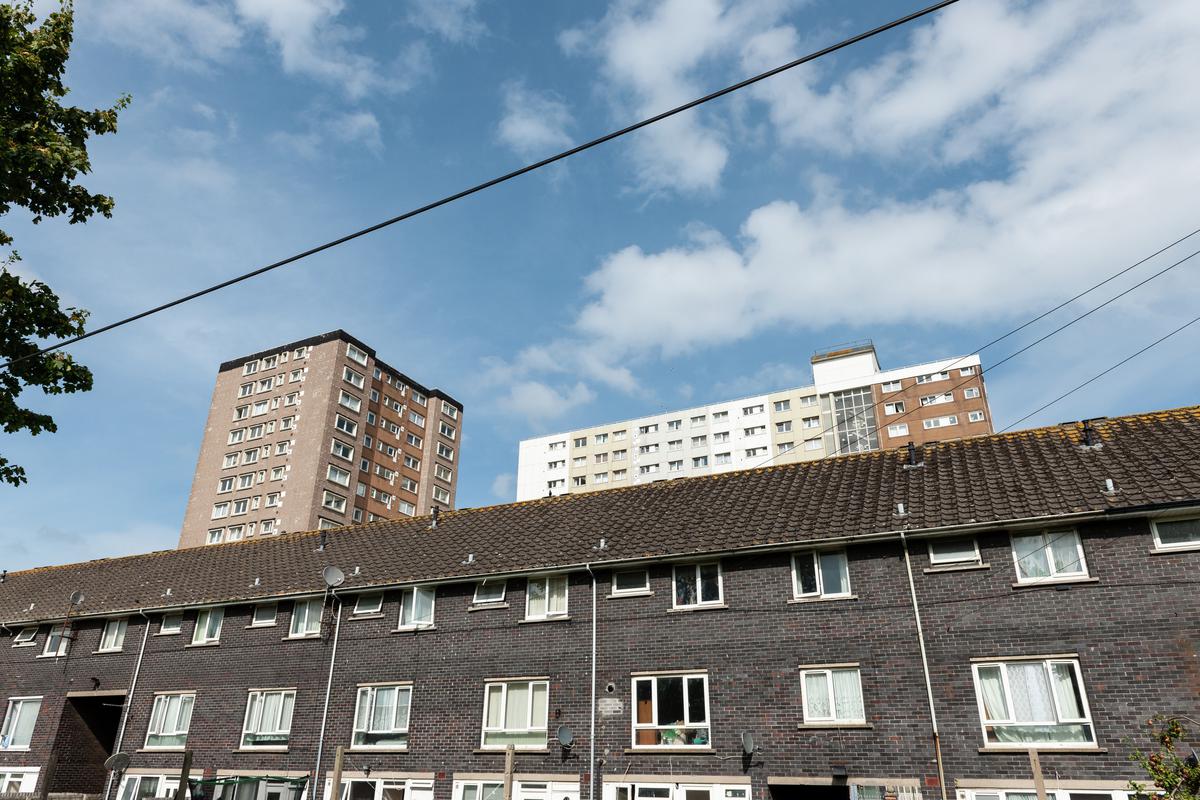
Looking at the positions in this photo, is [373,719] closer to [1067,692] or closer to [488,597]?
[488,597]

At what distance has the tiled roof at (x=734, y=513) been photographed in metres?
20.2

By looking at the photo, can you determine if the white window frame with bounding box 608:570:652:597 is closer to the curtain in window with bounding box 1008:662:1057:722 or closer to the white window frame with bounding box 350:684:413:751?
the white window frame with bounding box 350:684:413:751

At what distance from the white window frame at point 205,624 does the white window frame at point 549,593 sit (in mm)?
11744

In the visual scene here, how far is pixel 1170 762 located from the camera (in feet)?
51.3

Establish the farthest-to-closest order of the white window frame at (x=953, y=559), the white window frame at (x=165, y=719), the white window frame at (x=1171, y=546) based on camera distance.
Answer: the white window frame at (x=165, y=719) < the white window frame at (x=953, y=559) < the white window frame at (x=1171, y=546)

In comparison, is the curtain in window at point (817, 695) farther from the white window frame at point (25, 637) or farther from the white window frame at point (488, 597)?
the white window frame at point (25, 637)

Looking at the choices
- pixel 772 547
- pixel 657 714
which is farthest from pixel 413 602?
pixel 772 547

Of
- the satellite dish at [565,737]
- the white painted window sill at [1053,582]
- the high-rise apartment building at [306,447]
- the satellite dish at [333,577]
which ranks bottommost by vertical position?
the satellite dish at [565,737]

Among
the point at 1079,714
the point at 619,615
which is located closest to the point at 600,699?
the point at 619,615

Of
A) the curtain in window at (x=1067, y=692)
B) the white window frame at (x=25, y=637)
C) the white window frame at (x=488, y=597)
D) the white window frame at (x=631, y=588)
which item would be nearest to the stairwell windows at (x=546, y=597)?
the white window frame at (x=488, y=597)

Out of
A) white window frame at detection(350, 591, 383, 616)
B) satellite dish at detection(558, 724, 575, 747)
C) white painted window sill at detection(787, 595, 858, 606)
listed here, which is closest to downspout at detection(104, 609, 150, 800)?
white window frame at detection(350, 591, 383, 616)

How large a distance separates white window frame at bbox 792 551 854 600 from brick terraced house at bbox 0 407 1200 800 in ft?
0.18

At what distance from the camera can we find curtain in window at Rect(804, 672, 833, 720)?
19750 mm

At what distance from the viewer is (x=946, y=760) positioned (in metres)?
18.1
